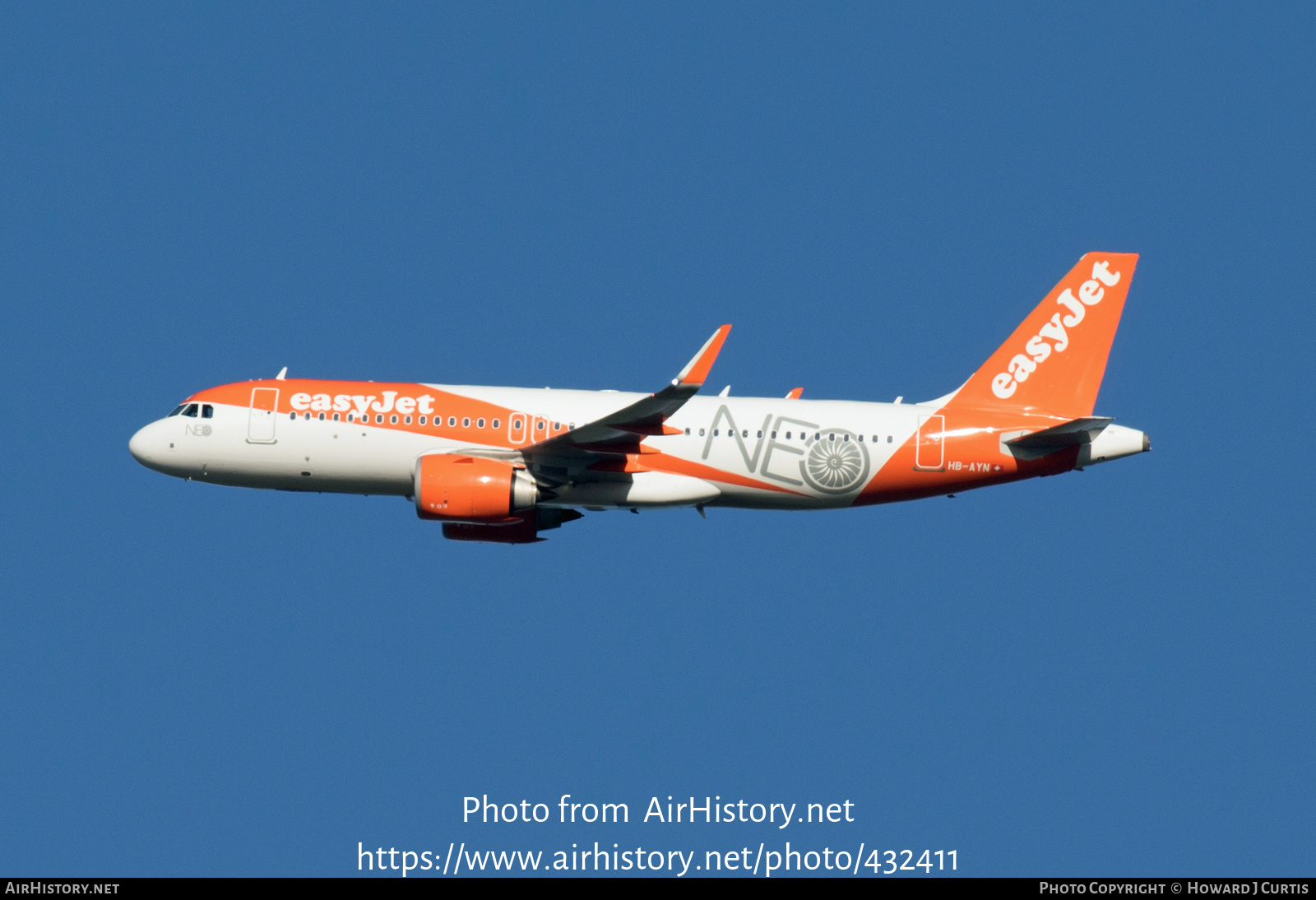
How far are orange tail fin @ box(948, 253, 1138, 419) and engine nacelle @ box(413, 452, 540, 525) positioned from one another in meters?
12.7

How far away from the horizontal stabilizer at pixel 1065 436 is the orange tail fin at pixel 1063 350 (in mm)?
1452

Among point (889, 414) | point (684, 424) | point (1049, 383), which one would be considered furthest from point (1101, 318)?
point (684, 424)

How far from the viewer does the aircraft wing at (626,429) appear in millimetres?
41031

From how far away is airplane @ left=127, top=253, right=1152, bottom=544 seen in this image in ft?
150

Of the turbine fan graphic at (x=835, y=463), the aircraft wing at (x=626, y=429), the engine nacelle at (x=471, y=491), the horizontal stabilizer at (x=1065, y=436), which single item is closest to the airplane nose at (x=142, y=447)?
the engine nacelle at (x=471, y=491)

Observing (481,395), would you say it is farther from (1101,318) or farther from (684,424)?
(1101,318)

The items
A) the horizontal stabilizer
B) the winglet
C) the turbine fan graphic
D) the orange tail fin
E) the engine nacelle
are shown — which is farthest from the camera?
the orange tail fin

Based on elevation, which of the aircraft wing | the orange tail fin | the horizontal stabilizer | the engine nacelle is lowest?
the engine nacelle

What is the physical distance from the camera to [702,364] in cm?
4103

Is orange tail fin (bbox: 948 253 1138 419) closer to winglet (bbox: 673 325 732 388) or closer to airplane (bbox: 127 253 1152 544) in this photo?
airplane (bbox: 127 253 1152 544)

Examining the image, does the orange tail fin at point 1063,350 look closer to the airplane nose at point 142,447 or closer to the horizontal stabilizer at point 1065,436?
the horizontal stabilizer at point 1065,436

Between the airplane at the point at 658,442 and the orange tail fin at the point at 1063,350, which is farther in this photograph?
the orange tail fin at the point at 1063,350

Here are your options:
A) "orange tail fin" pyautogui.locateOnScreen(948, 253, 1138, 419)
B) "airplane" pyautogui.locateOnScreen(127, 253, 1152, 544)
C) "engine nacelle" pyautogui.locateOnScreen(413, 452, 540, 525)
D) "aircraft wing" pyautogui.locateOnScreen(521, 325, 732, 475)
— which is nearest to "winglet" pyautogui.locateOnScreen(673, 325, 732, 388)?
"aircraft wing" pyautogui.locateOnScreen(521, 325, 732, 475)
